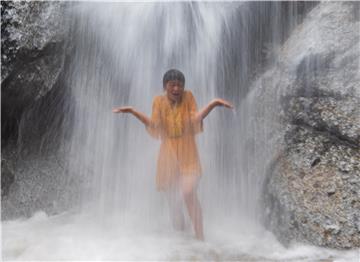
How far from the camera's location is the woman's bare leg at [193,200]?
156 inches

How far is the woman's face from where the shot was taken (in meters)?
3.91

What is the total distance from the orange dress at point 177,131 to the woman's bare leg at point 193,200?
3.1 inches

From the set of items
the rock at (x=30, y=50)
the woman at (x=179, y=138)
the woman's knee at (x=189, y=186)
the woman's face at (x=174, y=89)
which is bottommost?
the woman's knee at (x=189, y=186)

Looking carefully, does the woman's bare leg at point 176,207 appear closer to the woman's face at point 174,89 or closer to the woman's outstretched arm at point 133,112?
the woman's outstretched arm at point 133,112

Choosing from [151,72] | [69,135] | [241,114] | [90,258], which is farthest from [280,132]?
[69,135]

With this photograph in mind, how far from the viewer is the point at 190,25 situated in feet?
17.3

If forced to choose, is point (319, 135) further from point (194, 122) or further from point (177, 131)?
point (177, 131)

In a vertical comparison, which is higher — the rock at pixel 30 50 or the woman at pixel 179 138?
the rock at pixel 30 50

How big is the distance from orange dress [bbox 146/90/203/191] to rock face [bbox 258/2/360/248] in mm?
955

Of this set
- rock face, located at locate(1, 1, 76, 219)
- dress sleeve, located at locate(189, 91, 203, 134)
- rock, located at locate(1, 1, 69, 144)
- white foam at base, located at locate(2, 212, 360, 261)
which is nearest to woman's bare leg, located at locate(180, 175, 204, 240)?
white foam at base, located at locate(2, 212, 360, 261)

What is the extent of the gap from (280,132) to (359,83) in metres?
0.94

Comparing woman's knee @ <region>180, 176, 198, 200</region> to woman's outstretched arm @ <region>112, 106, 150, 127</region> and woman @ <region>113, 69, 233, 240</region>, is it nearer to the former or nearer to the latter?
woman @ <region>113, 69, 233, 240</region>

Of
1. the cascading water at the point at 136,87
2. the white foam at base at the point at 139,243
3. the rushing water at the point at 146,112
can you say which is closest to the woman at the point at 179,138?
the white foam at base at the point at 139,243

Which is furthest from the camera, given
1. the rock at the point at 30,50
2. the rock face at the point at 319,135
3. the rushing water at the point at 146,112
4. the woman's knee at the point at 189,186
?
the rock at the point at 30,50
